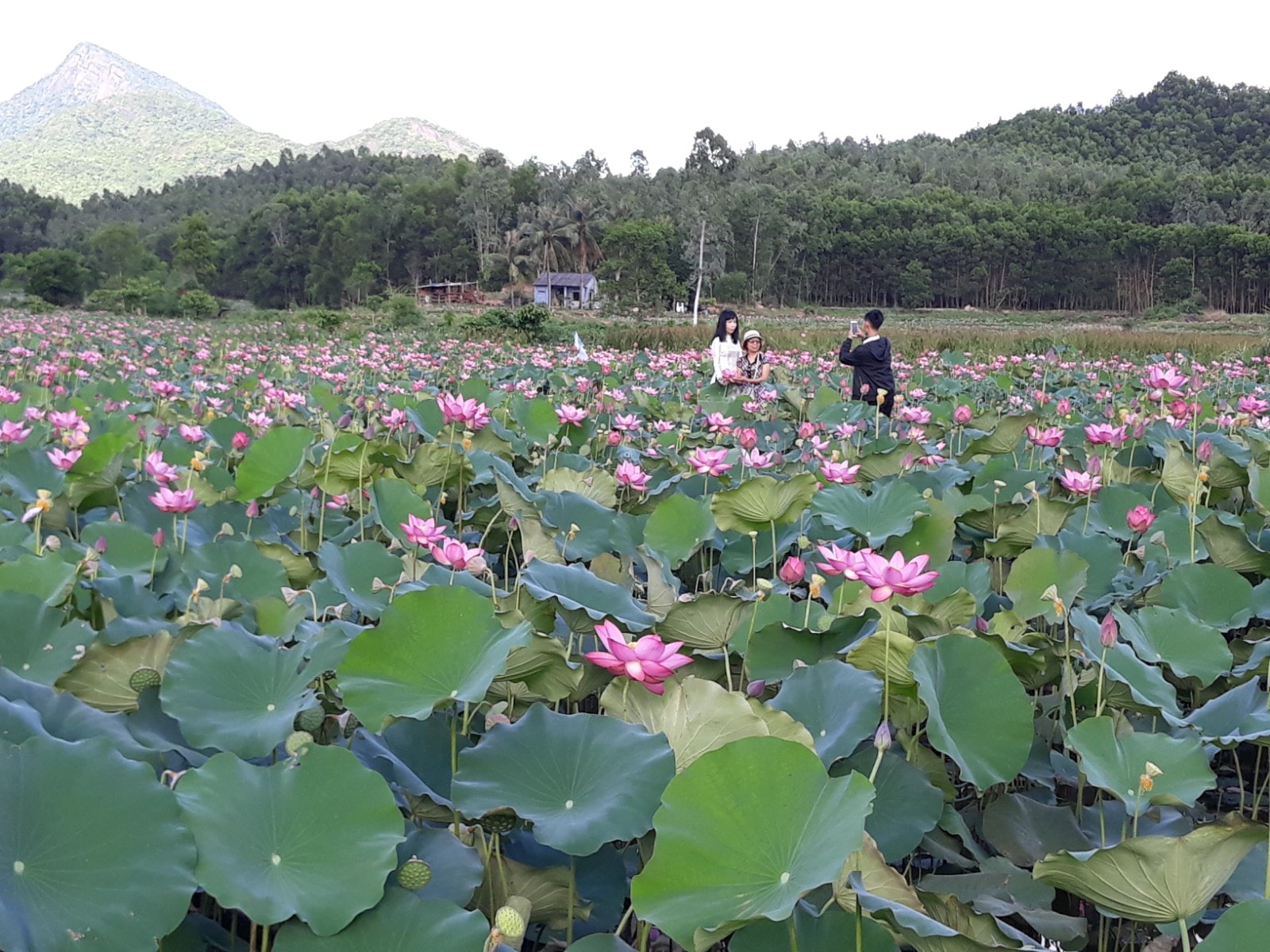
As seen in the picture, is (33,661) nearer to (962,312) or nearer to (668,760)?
(668,760)

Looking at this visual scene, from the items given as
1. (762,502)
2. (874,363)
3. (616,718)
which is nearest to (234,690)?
(616,718)

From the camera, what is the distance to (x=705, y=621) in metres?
1.37

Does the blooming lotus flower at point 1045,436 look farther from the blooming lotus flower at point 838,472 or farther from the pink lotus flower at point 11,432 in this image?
the pink lotus flower at point 11,432

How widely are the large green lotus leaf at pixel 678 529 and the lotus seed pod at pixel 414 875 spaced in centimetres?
110

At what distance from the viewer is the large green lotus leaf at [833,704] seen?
3.41 feet

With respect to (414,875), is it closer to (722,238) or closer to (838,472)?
(838,472)

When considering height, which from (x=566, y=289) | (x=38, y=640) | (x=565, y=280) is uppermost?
(x=565, y=280)

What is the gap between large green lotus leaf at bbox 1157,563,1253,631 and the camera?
165cm

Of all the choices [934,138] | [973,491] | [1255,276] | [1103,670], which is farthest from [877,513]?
[934,138]

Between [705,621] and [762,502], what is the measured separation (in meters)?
0.52

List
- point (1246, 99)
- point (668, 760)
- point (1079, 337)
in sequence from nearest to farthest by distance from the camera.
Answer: point (668, 760) → point (1079, 337) → point (1246, 99)

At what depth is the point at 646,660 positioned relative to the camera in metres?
0.93

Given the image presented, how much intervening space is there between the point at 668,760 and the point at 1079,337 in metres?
14.4

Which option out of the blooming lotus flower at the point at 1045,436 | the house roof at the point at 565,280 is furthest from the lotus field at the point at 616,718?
the house roof at the point at 565,280
